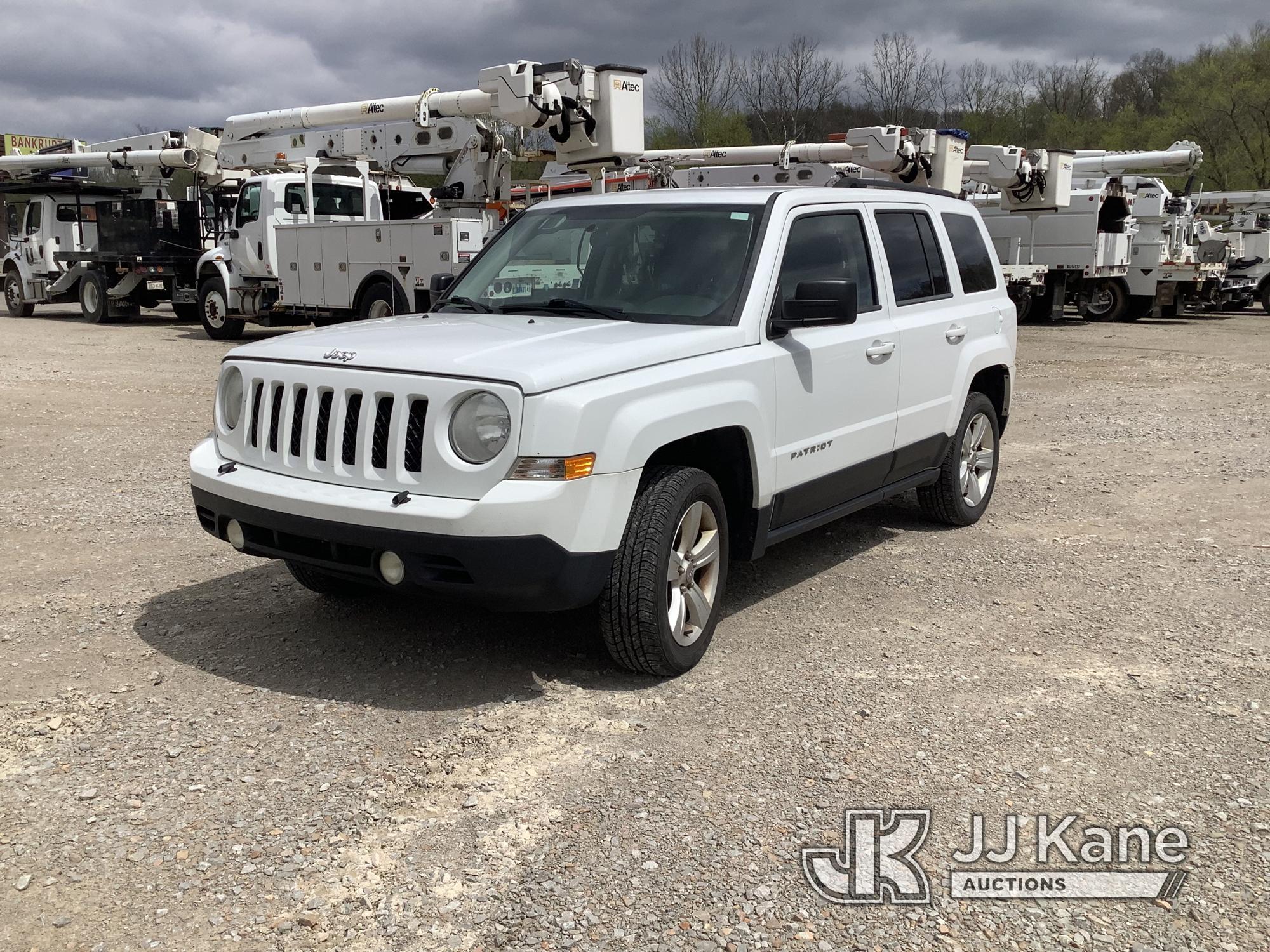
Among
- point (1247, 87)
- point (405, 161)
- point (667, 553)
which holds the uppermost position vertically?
point (1247, 87)

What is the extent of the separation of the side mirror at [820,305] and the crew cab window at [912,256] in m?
1.23

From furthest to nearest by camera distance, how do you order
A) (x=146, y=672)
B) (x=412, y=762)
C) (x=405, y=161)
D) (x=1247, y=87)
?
(x=1247, y=87) → (x=405, y=161) → (x=146, y=672) → (x=412, y=762)

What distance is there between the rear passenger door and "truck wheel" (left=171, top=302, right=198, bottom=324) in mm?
19583

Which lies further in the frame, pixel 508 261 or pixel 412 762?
pixel 508 261

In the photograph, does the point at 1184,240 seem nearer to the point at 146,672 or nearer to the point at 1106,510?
the point at 1106,510

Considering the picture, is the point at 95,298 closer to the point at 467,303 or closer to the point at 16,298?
the point at 16,298

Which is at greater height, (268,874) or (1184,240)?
(1184,240)

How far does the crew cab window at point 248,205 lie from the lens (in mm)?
18656

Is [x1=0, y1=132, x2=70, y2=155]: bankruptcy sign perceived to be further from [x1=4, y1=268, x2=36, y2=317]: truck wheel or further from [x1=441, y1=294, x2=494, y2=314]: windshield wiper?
[x1=441, y1=294, x2=494, y2=314]: windshield wiper

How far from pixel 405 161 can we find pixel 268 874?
52.7 ft

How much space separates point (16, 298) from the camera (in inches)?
1033

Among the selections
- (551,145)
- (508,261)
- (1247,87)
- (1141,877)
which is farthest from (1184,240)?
(1247,87)

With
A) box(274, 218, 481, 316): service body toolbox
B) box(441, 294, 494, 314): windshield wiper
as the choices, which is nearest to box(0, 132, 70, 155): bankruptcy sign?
box(274, 218, 481, 316): service body toolbox

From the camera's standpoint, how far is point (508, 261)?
223 inches
